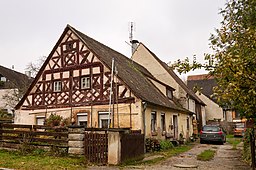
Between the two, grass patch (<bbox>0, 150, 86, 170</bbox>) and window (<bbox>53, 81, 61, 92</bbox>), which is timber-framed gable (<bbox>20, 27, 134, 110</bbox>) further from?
grass patch (<bbox>0, 150, 86, 170</bbox>)

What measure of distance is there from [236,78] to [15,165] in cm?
792

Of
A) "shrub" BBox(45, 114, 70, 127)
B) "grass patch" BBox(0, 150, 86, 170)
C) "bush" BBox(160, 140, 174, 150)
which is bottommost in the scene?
"bush" BBox(160, 140, 174, 150)

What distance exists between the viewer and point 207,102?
4100 centimetres

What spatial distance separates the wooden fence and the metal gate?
114cm

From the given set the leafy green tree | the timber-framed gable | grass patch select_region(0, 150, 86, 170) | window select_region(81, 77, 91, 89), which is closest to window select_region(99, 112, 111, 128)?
the timber-framed gable

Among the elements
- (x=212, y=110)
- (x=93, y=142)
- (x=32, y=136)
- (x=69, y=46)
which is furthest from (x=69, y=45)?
(x=212, y=110)

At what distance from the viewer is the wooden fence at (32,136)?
12.0 m

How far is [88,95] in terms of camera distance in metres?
18.0

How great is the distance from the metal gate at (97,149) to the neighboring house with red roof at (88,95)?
4.79 m

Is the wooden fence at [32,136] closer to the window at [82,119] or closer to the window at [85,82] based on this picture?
the window at [82,119]

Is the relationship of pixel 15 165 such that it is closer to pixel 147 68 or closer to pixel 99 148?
pixel 99 148

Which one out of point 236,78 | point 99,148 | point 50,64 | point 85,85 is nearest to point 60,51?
point 50,64

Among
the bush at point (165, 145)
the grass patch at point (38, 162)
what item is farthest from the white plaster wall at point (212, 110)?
the grass patch at point (38, 162)

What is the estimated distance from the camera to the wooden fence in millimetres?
12047
